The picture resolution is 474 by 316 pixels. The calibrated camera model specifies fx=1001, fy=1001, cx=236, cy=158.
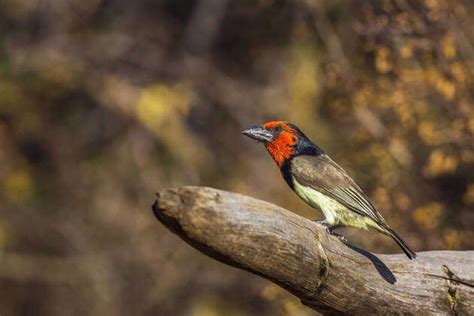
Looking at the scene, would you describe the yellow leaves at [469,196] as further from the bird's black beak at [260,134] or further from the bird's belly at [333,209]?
the bird's black beak at [260,134]

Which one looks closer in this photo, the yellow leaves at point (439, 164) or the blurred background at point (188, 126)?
the yellow leaves at point (439, 164)

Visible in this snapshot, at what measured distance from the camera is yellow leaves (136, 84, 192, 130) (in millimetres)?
12680

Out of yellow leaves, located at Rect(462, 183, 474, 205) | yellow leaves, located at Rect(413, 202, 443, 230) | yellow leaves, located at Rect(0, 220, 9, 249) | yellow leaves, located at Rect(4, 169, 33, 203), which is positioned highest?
yellow leaves, located at Rect(462, 183, 474, 205)

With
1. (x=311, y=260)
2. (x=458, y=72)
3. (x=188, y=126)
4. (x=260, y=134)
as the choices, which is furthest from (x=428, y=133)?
(x=188, y=126)

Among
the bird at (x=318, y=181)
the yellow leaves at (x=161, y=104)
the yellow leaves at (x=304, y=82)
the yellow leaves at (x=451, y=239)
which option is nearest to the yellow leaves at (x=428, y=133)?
the yellow leaves at (x=451, y=239)

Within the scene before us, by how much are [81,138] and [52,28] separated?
1564 mm

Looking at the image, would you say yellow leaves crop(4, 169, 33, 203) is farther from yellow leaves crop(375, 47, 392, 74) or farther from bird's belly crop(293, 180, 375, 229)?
bird's belly crop(293, 180, 375, 229)

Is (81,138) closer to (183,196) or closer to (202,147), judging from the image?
(202,147)

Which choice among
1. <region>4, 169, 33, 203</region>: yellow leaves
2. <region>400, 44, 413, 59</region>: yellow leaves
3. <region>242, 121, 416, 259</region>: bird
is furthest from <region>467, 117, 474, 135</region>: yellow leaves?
<region>4, 169, 33, 203</region>: yellow leaves

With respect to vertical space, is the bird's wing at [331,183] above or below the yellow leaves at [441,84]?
below

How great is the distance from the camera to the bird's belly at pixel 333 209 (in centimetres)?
608

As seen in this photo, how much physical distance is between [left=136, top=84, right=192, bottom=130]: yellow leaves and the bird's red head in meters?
6.48

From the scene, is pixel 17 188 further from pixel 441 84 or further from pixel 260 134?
pixel 260 134

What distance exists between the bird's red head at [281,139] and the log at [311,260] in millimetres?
991
